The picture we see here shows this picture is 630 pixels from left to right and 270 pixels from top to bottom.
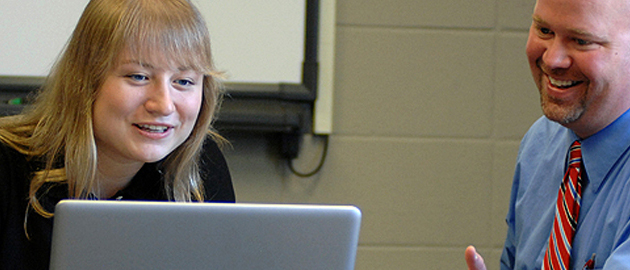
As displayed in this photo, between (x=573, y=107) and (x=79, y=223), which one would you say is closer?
(x=79, y=223)

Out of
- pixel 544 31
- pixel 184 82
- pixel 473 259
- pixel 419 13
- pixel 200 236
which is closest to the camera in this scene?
pixel 200 236

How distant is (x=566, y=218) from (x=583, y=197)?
6 centimetres

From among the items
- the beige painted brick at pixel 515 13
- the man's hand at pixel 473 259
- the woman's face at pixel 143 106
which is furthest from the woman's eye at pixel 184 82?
the beige painted brick at pixel 515 13

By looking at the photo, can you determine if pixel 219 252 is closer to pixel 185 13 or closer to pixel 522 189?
pixel 185 13

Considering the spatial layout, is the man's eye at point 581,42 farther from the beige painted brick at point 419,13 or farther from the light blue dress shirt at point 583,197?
the beige painted brick at point 419,13

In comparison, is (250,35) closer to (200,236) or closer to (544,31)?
(544,31)

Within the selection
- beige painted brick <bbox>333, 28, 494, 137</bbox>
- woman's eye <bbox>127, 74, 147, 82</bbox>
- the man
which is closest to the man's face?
the man

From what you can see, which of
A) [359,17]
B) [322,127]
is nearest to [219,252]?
[322,127]

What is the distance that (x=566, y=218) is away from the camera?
52.6 inches

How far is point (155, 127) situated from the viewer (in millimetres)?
1280

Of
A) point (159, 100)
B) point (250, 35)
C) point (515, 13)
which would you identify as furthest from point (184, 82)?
point (515, 13)

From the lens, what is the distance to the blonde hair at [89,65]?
1.24 meters

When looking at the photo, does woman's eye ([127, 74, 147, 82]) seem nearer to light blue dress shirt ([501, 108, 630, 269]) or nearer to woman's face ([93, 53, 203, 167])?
woman's face ([93, 53, 203, 167])

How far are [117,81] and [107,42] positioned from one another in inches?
3.0
